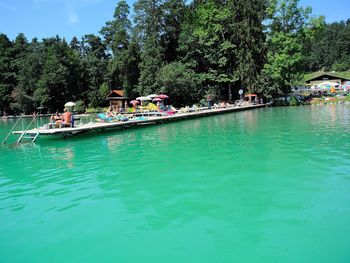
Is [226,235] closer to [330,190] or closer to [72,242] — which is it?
[72,242]

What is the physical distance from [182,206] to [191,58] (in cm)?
4433

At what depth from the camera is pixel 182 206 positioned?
7.36 m

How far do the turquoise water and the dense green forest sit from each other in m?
32.9

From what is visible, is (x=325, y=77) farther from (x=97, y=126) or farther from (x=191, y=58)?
(x=97, y=126)

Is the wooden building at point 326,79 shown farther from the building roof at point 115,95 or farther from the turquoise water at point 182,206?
the turquoise water at point 182,206

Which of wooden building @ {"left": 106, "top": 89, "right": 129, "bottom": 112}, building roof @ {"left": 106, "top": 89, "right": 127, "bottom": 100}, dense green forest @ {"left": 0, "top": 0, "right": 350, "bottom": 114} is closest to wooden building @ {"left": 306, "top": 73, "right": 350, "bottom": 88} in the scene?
dense green forest @ {"left": 0, "top": 0, "right": 350, "bottom": 114}

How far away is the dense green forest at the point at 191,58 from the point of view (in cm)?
4644

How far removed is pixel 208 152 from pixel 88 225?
775 centimetres

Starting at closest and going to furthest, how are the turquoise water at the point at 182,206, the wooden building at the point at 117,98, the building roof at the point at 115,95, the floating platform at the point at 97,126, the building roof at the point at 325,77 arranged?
the turquoise water at the point at 182,206 → the floating platform at the point at 97,126 → the wooden building at the point at 117,98 → the building roof at the point at 115,95 → the building roof at the point at 325,77

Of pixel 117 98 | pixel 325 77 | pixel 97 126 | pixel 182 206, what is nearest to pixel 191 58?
pixel 117 98

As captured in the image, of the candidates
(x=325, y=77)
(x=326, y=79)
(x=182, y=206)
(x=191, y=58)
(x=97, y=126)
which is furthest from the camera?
(x=326, y=79)

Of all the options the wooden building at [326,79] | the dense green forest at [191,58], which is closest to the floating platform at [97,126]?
the dense green forest at [191,58]

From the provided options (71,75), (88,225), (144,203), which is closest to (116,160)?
(144,203)

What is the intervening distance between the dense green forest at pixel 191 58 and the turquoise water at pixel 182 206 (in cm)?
3294
